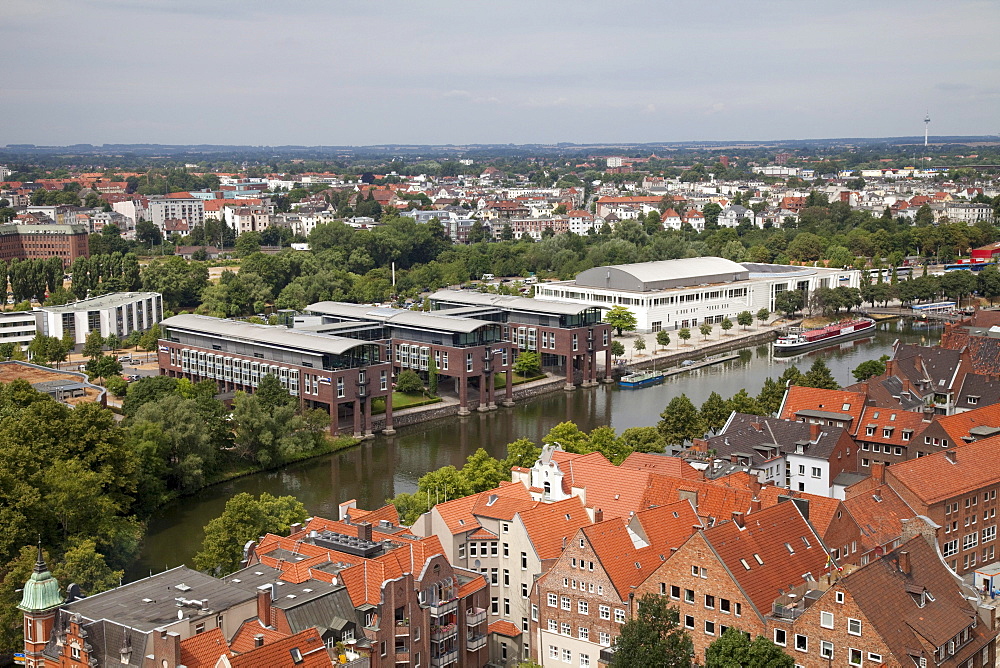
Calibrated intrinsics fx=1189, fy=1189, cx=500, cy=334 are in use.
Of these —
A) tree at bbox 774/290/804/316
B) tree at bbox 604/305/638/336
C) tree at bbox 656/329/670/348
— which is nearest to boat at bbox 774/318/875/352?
tree at bbox 774/290/804/316

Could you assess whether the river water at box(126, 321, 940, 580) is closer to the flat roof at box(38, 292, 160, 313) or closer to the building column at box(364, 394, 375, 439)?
the building column at box(364, 394, 375, 439)

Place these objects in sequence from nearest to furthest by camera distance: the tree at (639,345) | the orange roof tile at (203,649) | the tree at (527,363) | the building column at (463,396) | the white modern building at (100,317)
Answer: the orange roof tile at (203,649) < the building column at (463,396) < the tree at (527,363) < the white modern building at (100,317) < the tree at (639,345)

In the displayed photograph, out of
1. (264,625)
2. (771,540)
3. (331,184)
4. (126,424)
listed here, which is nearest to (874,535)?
(771,540)

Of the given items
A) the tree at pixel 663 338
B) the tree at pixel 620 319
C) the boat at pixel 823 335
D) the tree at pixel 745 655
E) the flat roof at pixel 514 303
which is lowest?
the boat at pixel 823 335

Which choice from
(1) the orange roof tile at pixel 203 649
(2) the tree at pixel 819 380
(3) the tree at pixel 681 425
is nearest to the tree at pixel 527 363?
(2) the tree at pixel 819 380

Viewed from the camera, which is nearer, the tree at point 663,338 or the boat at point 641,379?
the boat at point 641,379

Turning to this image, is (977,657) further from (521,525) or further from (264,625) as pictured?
(264,625)

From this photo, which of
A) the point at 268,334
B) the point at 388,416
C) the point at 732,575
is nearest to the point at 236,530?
the point at 732,575

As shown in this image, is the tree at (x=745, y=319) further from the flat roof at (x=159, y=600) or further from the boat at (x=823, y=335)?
the flat roof at (x=159, y=600)

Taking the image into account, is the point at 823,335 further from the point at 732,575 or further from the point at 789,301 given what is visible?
the point at 732,575
